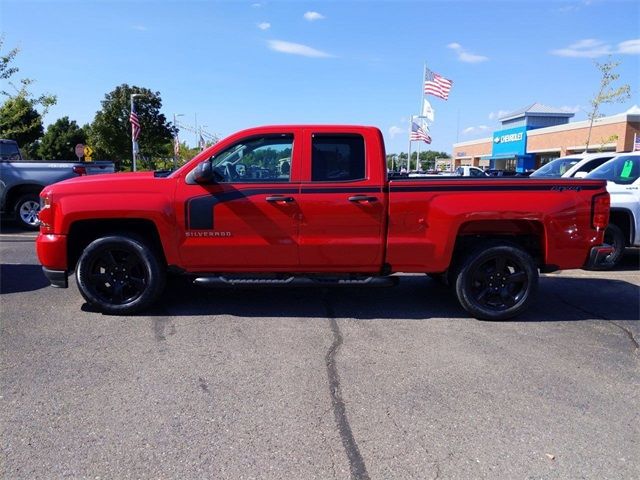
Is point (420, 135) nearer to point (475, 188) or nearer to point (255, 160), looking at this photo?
point (475, 188)

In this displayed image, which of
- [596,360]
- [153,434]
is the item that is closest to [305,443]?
[153,434]

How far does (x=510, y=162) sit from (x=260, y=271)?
5311 centimetres

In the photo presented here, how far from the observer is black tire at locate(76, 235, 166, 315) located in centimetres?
553

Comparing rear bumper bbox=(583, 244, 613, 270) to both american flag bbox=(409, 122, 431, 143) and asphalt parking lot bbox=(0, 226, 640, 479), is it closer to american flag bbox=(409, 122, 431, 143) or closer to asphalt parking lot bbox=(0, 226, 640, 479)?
asphalt parking lot bbox=(0, 226, 640, 479)

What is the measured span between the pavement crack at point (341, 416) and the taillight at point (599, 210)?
286cm

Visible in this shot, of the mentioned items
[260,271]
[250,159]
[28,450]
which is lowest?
[28,450]

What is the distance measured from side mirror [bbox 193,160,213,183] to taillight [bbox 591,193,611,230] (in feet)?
12.6

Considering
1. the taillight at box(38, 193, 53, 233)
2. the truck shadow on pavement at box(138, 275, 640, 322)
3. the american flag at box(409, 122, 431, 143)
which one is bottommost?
the truck shadow on pavement at box(138, 275, 640, 322)

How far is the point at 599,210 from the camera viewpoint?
5.54 metres

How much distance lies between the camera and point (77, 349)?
15.4 feet

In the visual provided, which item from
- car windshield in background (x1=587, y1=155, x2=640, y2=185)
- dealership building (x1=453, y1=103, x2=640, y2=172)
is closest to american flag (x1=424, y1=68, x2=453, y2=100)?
dealership building (x1=453, y1=103, x2=640, y2=172)

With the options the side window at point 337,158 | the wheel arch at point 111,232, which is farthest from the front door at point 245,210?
the wheel arch at point 111,232

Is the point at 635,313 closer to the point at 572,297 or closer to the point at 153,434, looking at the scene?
the point at 572,297

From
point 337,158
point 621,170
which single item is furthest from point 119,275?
point 621,170
